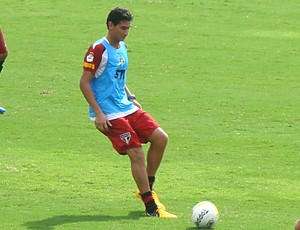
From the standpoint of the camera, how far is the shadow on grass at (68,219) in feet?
34.0

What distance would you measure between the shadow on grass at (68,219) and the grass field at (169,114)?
0.02 metres

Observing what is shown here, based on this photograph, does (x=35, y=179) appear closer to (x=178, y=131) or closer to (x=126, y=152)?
(x=126, y=152)

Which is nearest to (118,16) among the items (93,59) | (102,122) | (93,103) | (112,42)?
(112,42)

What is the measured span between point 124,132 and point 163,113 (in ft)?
23.3

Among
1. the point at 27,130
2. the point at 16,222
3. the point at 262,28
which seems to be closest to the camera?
the point at 16,222

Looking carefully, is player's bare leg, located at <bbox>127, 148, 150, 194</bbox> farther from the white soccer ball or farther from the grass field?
the white soccer ball

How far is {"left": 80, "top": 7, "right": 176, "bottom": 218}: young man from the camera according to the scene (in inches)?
431

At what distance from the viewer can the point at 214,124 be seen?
17.2 meters

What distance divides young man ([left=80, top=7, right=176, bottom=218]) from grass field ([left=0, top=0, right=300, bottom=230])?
455 mm

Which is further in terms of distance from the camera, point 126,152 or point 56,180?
point 56,180

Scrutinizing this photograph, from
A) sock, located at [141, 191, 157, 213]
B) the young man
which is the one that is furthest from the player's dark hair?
sock, located at [141, 191, 157, 213]

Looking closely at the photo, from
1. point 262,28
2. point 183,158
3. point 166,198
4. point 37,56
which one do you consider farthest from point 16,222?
point 262,28

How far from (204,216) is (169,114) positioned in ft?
A: 25.6

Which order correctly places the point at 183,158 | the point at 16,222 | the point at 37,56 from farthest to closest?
the point at 37,56 → the point at 183,158 → the point at 16,222
